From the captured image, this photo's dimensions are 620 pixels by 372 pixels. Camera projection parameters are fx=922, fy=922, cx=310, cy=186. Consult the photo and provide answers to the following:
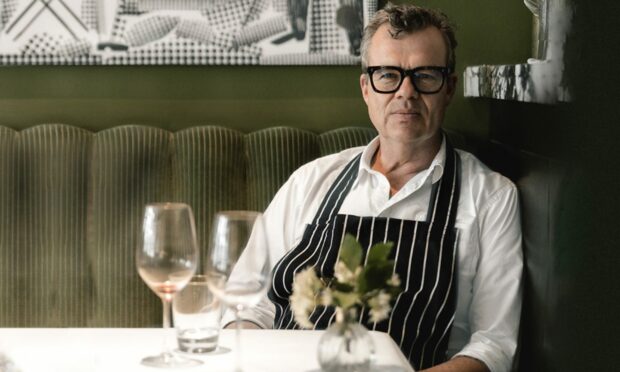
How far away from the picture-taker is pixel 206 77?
8.93ft

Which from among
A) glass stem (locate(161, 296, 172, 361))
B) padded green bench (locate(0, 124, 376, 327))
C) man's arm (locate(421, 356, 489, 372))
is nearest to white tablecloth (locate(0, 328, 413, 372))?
glass stem (locate(161, 296, 172, 361))

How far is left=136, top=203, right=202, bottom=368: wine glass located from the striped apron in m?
0.67

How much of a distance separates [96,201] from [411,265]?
3.07 feet

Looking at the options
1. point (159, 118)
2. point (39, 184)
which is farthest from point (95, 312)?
point (159, 118)

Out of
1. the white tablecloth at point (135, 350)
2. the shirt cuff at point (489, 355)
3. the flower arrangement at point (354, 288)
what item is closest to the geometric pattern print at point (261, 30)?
the shirt cuff at point (489, 355)

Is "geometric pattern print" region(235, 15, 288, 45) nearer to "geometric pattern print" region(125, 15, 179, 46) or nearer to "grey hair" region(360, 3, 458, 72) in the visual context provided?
"geometric pattern print" region(125, 15, 179, 46)

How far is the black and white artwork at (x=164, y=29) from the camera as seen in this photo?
106 inches

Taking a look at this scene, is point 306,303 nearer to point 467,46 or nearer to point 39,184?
point 39,184

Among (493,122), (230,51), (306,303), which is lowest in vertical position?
(306,303)

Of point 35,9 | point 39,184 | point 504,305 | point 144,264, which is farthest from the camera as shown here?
point 35,9

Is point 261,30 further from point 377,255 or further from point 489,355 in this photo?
point 377,255

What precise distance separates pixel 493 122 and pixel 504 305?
753mm

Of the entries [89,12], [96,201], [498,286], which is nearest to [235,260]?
[498,286]

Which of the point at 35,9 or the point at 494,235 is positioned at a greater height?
the point at 35,9
